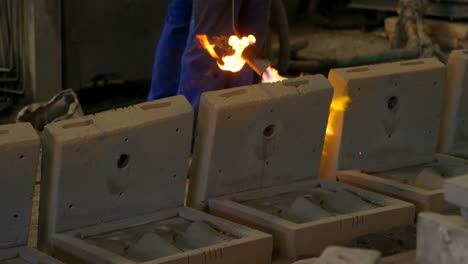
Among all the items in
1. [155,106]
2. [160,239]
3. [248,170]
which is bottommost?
[160,239]

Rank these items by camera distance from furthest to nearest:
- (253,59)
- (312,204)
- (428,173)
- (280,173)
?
(253,59) → (428,173) → (280,173) → (312,204)

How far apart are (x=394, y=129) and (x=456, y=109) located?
360mm

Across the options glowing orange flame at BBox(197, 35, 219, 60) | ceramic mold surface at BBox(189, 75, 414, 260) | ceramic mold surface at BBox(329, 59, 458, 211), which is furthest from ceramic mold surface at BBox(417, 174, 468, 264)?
glowing orange flame at BBox(197, 35, 219, 60)

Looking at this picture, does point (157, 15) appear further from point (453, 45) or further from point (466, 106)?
point (466, 106)

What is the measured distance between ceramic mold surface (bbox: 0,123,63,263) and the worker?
2.21 metres

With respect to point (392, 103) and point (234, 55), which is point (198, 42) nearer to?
point (234, 55)

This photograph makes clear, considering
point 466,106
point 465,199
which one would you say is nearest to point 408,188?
point 466,106

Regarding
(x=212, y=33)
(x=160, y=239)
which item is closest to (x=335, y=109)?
(x=160, y=239)

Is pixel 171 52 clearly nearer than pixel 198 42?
No

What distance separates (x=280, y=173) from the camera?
4301 mm

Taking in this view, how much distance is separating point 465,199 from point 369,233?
0.86m

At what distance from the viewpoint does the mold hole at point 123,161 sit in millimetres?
3840

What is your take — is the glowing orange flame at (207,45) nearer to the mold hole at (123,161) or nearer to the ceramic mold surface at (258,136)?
the ceramic mold surface at (258,136)

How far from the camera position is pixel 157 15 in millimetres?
8227
